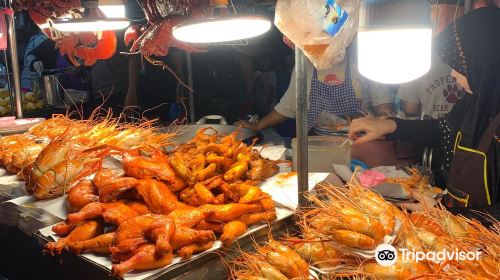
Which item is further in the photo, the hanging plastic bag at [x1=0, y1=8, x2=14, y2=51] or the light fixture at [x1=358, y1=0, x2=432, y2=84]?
the hanging plastic bag at [x1=0, y1=8, x2=14, y2=51]

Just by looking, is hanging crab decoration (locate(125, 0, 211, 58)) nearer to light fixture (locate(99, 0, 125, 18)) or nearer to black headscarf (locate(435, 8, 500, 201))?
light fixture (locate(99, 0, 125, 18))

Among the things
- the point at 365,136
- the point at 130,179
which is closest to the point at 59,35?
the point at 130,179

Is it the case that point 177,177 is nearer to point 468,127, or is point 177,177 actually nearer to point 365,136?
point 365,136

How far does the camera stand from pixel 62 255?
197 cm

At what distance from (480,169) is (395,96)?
7.43ft

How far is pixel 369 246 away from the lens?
1486 millimetres

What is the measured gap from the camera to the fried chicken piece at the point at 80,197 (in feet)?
7.25

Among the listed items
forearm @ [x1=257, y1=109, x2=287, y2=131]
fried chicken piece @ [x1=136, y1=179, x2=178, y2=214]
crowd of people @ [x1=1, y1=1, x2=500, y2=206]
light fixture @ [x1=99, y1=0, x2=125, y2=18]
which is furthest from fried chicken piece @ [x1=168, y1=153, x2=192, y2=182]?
forearm @ [x1=257, y1=109, x2=287, y2=131]

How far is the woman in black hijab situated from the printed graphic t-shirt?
5.26 ft

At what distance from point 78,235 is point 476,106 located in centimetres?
246

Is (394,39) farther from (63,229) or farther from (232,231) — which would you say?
(63,229)

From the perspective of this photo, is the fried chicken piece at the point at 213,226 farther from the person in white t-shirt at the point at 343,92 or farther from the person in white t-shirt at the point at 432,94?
the person in white t-shirt at the point at 432,94

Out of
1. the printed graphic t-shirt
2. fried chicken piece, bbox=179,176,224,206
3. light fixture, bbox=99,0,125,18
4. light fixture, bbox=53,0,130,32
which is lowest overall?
fried chicken piece, bbox=179,176,224,206

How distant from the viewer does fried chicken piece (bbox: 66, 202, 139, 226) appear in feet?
6.40
